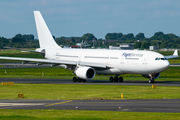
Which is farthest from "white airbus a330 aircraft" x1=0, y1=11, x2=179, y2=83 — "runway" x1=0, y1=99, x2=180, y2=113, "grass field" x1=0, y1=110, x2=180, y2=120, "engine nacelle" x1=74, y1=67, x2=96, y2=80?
"grass field" x1=0, y1=110, x2=180, y2=120

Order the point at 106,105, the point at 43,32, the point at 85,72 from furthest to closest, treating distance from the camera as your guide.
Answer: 1. the point at 43,32
2. the point at 85,72
3. the point at 106,105

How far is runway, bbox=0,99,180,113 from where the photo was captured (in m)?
24.7

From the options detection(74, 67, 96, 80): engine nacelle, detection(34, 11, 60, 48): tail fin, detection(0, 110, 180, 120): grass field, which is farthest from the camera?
detection(34, 11, 60, 48): tail fin

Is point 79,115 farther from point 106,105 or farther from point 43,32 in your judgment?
point 43,32

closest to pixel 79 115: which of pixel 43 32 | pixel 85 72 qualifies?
pixel 85 72

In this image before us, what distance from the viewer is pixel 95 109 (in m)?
24.6

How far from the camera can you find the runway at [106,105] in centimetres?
2467

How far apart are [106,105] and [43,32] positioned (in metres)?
39.1

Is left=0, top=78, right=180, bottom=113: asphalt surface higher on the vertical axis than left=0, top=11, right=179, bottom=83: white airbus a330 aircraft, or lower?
lower

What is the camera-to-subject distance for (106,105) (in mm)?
26703

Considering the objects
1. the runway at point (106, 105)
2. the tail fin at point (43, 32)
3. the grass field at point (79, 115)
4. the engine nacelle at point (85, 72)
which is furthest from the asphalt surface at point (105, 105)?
the tail fin at point (43, 32)

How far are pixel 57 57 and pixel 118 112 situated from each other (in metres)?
38.6

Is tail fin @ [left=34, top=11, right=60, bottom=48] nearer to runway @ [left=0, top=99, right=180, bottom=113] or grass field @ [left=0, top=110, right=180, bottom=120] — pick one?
runway @ [left=0, top=99, right=180, bottom=113]

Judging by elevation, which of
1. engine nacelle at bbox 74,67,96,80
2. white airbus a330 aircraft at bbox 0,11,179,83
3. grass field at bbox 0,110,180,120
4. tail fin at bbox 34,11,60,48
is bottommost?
grass field at bbox 0,110,180,120
